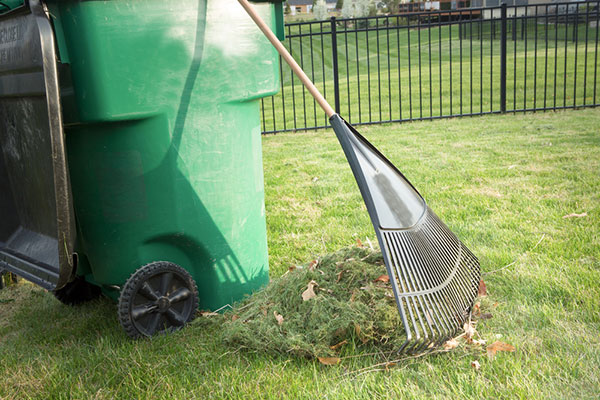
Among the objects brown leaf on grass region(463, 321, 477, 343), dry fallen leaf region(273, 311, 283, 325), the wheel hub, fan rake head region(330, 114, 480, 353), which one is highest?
fan rake head region(330, 114, 480, 353)

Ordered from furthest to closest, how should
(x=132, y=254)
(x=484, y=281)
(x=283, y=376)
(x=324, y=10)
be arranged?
(x=324, y=10), (x=484, y=281), (x=132, y=254), (x=283, y=376)

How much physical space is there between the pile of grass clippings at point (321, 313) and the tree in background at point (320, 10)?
3181cm

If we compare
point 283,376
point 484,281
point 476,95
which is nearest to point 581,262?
point 484,281

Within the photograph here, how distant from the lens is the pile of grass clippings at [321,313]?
196 centimetres

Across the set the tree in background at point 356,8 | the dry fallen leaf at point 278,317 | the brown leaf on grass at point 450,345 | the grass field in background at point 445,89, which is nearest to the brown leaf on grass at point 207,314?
the dry fallen leaf at point 278,317

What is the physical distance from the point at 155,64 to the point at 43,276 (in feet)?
2.84

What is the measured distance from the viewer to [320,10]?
108 feet

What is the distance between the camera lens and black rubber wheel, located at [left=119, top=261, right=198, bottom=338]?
2.05 metres

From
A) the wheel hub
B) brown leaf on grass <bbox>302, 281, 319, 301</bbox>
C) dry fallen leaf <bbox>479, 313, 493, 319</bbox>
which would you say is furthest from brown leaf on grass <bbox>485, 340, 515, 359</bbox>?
the wheel hub

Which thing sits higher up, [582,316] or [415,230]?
[415,230]

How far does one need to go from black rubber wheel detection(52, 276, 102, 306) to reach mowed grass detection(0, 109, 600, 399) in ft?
0.17

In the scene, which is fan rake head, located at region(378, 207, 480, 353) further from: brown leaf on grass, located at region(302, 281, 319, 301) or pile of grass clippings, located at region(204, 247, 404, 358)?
brown leaf on grass, located at region(302, 281, 319, 301)

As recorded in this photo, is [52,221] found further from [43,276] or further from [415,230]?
[415,230]

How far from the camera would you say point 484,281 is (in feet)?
8.10
